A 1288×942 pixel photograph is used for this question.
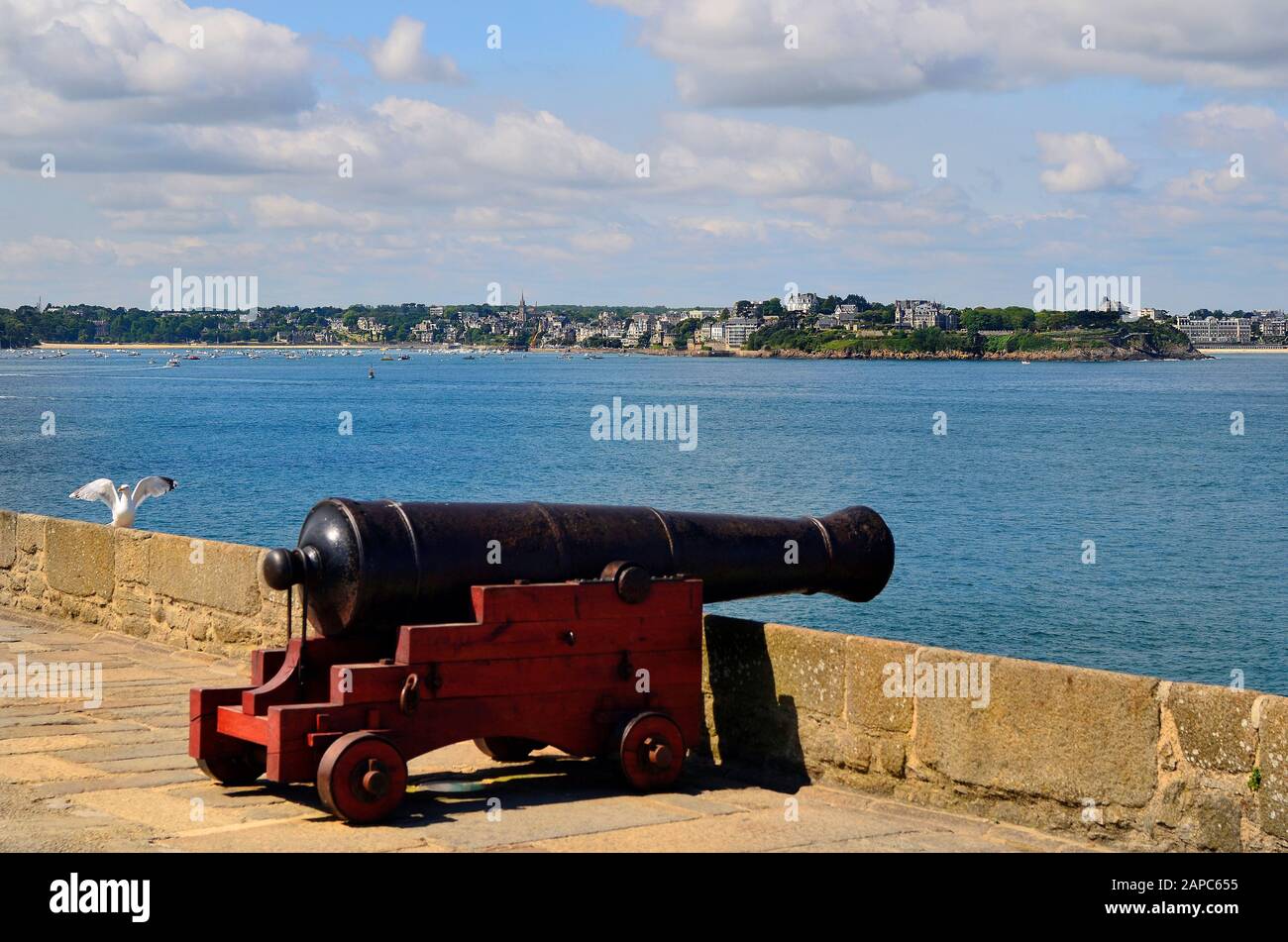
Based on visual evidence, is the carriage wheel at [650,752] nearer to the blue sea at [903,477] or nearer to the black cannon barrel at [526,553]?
the black cannon barrel at [526,553]

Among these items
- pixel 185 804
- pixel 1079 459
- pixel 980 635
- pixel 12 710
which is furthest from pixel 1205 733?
pixel 1079 459

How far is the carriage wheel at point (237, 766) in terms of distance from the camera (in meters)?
6.13

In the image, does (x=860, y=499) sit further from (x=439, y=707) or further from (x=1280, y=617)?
(x=439, y=707)

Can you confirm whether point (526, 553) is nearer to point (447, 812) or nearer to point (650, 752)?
point (650, 752)

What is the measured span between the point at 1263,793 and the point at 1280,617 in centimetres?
2583

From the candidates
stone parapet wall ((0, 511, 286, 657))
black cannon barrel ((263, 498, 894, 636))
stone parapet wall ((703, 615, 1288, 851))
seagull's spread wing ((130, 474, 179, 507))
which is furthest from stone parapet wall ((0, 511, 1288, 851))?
seagull's spread wing ((130, 474, 179, 507))

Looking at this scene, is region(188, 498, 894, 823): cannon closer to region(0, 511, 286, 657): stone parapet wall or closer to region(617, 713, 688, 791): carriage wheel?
region(617, 713, 688, 791): carriage wheel

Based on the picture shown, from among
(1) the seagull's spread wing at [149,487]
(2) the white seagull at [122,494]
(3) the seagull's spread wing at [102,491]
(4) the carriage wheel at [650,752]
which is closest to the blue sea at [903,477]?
(1) the seagull's spread wing at [149,487]

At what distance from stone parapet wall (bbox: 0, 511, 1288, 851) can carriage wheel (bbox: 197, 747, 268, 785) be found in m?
1.93

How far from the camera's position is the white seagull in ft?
40.1

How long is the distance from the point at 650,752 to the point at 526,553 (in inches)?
35.4

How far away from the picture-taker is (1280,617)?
29.2 meters

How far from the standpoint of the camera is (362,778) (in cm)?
554

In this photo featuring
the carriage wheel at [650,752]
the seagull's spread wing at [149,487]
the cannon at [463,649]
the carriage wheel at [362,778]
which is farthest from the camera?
the seagull's spread wing at [149,487]
